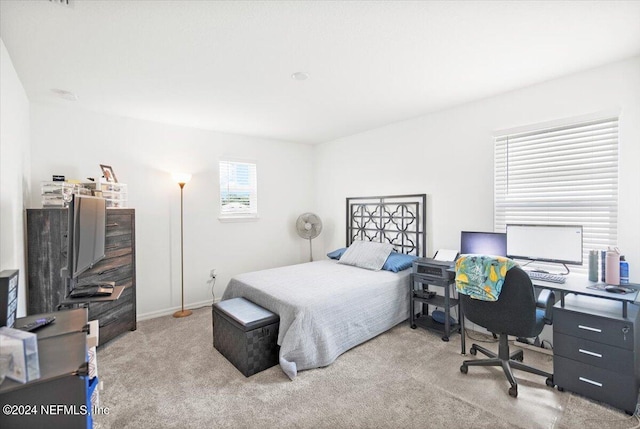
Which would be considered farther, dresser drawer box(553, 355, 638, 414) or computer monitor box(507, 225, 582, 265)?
computer monitor box(507, 225, 582, 265)

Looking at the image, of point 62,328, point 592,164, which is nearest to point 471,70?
point 592,164

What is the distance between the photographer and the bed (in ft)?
8.42

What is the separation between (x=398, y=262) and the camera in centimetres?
370

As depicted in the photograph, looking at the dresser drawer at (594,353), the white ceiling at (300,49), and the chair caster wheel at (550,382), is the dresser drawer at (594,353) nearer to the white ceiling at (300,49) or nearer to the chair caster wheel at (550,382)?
the chair caster wheel at (550,382)

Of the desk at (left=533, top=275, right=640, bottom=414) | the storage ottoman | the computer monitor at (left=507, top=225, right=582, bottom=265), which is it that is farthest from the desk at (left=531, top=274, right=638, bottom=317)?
the storage ottoman

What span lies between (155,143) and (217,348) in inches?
107

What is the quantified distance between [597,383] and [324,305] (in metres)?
2.01

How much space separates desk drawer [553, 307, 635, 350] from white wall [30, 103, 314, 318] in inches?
152

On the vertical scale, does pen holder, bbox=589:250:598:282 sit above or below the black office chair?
above

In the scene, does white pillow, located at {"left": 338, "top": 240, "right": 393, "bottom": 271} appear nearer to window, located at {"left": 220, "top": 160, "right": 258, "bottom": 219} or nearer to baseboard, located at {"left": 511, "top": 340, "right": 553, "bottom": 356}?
baseboard, located at {"left": 511, "top": 340, "right": 553, "bottom": 356}

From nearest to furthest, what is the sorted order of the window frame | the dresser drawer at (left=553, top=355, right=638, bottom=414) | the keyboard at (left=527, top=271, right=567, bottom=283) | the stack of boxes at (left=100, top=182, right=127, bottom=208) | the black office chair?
the dresser drawer at (left=553, top=355, right=638, bottom=414) → the black office chair → the keyboard at (left=527, top=271, right=567, bottom=283) → the stack of boxes at (left=100, top=182, right=127, bottom=208) → the window frame

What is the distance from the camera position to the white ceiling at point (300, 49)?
5.89 feet

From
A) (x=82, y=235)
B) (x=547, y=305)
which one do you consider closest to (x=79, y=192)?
(x=82, y=235)

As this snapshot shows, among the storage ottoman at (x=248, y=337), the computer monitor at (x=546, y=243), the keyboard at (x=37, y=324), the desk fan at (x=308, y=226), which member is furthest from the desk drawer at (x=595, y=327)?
the desk fan at (x=308, y=226)
